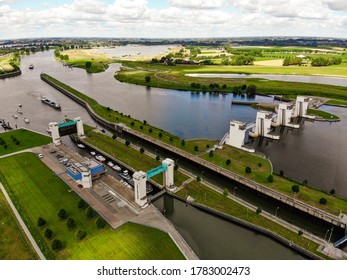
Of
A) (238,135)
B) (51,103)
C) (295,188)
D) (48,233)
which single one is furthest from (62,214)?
(51,103)

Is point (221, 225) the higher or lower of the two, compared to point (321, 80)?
lower

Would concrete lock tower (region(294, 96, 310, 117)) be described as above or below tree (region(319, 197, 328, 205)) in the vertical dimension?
above

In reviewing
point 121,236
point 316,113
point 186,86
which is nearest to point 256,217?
point 121,236

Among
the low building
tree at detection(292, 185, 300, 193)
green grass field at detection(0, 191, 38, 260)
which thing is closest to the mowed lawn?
green grass field at detection(0, 191, 38, 260)

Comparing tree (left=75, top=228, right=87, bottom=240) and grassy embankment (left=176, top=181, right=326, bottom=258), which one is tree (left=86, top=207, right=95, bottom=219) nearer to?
tree (left=75, top=228, right=87, bottom=240)

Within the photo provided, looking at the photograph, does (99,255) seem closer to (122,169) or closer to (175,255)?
(175,255)

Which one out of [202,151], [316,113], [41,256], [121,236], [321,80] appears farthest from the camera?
[321,80]

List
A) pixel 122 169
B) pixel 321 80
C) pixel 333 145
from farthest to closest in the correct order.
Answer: pixel 321 80
pixel 333 145
pixel 122 169
